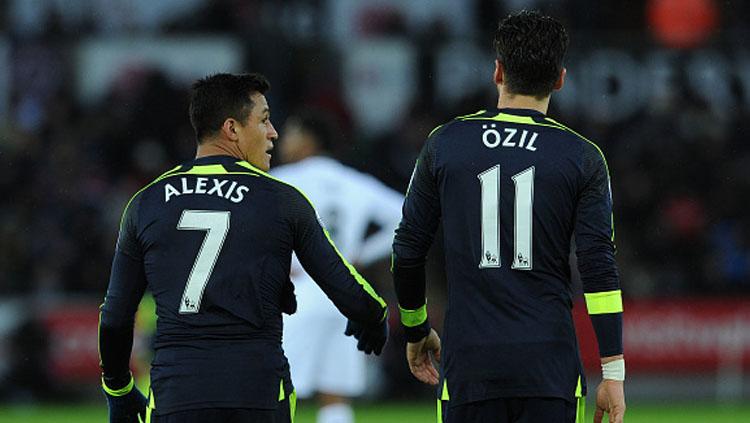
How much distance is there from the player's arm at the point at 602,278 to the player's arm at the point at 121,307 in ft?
4.90

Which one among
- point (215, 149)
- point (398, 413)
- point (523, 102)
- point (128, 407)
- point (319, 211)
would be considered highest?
point (523, 102)

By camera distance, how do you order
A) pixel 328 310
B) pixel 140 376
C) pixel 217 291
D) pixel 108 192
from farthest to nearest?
pixel 108 192
pixel 140 376
pixel 328 310
pixel 217 291

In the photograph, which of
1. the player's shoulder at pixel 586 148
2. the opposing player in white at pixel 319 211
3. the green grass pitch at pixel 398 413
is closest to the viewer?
the player's shoulder at pixel 586 148

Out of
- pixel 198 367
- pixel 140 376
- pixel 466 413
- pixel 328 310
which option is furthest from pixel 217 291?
pixel 140 376

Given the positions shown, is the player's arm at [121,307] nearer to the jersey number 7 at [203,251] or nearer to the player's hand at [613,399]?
the jersey number 7 at [203,251]

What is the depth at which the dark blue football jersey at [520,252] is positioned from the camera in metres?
4.93

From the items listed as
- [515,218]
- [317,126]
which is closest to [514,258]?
[515,218]

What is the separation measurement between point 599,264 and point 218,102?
57.0 inches

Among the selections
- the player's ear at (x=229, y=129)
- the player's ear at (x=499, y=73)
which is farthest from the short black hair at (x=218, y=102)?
the player's ear at (x=499, y=73)

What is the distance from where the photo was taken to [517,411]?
4.95 meters

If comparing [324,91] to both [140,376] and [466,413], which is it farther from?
[466,413]

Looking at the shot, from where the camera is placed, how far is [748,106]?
1720cm

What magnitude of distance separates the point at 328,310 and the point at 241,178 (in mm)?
3686

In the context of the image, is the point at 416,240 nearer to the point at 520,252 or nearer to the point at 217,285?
the point at 520,252
